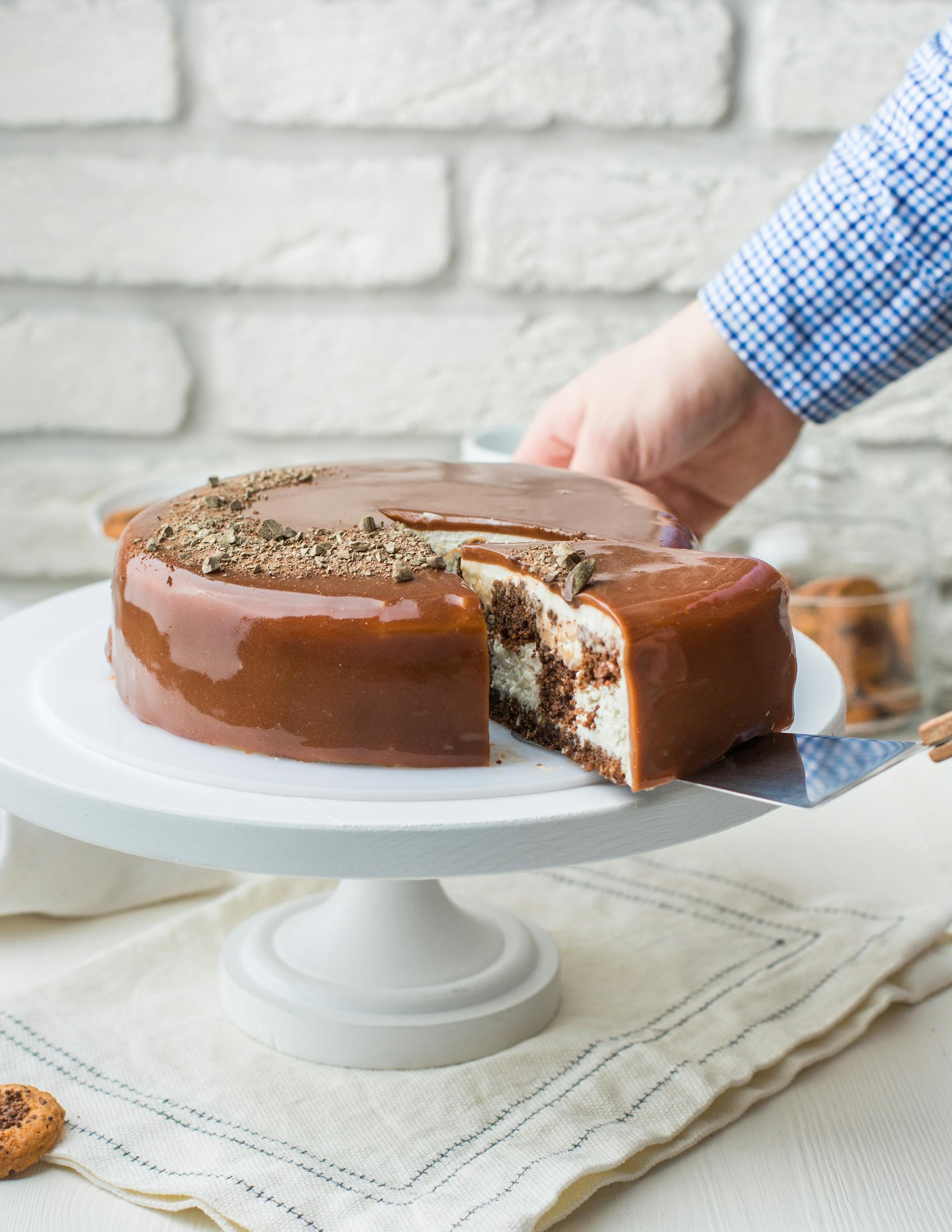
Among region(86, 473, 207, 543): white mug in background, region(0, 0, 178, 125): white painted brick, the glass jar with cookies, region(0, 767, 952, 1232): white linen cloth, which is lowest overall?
region(0, 767, 952, 1232): white linen cloth

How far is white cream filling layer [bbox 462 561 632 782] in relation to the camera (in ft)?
3.28

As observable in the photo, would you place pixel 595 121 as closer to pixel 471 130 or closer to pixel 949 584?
pixel 471 130

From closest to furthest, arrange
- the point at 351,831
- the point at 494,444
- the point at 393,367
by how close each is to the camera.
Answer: the point at 351,831 → the point at 494,444 → the point at 393,367

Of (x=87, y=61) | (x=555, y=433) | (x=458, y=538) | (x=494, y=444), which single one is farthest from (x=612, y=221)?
(x=458, y=538)

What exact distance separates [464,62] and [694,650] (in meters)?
1.58

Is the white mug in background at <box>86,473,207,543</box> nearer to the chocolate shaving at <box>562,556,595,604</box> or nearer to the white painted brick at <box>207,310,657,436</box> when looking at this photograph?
the white painted brick at <box>207,310,657,436</box>

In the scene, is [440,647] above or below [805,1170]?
above

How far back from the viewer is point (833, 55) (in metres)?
2.15

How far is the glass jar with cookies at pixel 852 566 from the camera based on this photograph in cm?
199

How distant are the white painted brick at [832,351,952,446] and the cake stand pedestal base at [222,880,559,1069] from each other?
1385mm

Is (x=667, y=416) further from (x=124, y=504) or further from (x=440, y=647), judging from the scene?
(x=124, y=504)

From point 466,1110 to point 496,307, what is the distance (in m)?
1.61

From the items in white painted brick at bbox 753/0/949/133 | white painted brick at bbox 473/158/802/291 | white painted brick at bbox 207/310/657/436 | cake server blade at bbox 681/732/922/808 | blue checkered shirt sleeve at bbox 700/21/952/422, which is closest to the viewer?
cake server blade at bbox 681/732/922/808

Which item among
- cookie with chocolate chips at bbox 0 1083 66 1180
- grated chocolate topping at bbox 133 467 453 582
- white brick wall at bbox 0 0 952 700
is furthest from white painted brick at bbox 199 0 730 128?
cookie with chocolate chips at bbox 0 1083 66 1180
